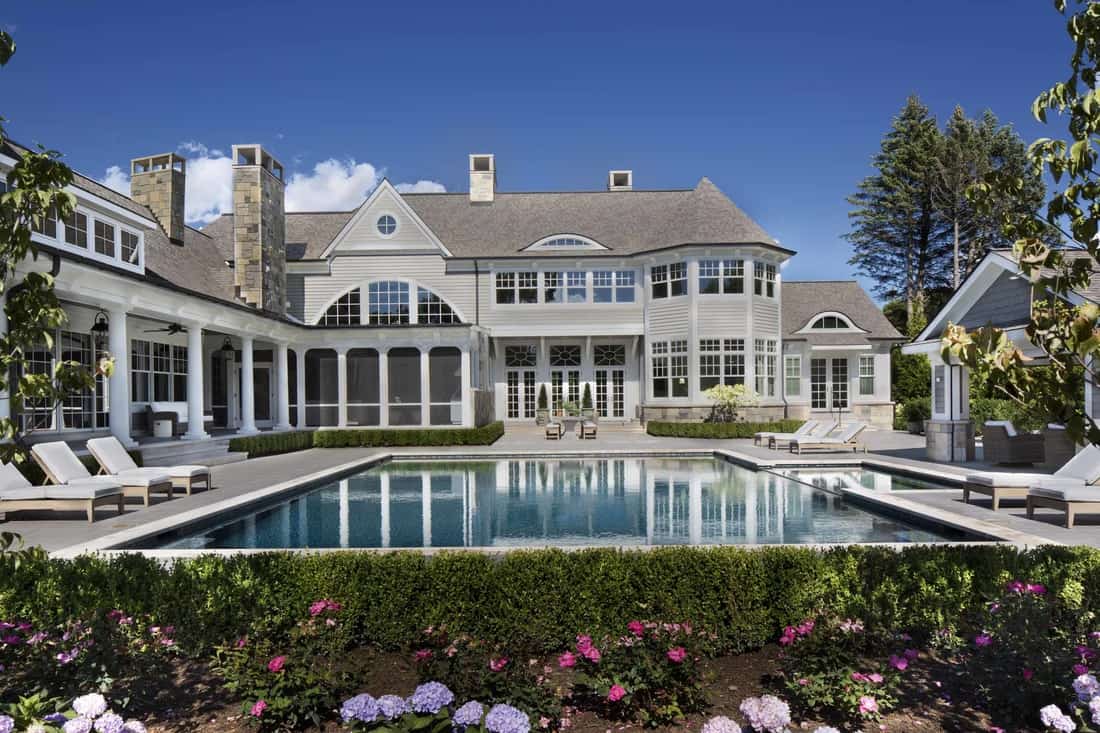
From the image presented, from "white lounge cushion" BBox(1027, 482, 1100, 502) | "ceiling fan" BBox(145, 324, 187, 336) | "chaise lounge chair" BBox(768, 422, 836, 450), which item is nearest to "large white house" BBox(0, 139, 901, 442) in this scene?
"ceiling fan" BBox(145, 324, 187, 336)

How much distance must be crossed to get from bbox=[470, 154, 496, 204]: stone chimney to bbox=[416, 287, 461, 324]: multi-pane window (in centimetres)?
568

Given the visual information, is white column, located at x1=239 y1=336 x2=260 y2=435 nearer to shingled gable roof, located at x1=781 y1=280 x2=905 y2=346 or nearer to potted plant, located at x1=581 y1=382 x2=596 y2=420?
potted plant, located at x1=581 y1=382 x2=596 y2=420

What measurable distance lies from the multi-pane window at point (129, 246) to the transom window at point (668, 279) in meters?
17.4

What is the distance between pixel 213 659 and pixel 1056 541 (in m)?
8.38

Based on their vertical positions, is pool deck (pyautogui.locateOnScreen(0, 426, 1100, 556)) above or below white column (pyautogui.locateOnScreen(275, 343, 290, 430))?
below

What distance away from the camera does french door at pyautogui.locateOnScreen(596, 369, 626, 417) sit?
28.5 m

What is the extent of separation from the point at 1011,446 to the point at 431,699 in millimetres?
15898

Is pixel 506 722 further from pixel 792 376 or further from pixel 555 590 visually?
pixel 792 376

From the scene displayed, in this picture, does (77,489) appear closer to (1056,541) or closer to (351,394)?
(1056,541)

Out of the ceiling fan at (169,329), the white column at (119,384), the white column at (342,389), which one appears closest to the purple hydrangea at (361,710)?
the white column at (119,384)

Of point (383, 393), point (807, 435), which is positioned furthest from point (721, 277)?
point (383, 393)

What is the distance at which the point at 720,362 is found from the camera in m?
25.3

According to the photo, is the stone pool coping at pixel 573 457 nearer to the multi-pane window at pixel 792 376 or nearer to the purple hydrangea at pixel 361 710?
the purple hydrangea at pixel 361 710

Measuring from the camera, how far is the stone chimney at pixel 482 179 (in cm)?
3081
